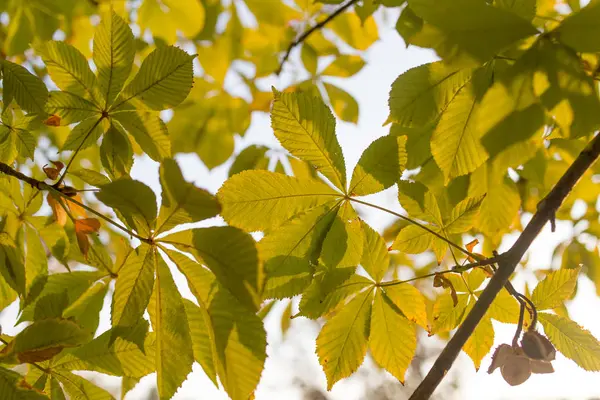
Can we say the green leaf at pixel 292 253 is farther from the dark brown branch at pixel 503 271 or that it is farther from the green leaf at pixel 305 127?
the dark brown branch at pixel 503 271

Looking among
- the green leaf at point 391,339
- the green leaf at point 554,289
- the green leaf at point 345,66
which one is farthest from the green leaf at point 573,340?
the green leaf at point 345,66

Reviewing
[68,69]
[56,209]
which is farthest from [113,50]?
[56,209]

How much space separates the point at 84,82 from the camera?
2.62ft

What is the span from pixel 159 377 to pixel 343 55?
158 cm

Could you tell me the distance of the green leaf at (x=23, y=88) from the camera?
74 centimetres

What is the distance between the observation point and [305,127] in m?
0.75

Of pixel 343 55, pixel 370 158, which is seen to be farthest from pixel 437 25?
pixel 343 55

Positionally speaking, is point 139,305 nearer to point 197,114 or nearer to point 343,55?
point 197,114

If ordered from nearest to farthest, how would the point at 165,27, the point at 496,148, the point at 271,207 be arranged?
the point at 496,148
the point at 271,207
the point at 165,27

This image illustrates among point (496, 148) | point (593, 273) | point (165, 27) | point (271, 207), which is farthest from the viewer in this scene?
point (165, 27)

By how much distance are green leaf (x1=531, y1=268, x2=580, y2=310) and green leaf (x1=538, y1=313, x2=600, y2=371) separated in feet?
0.10

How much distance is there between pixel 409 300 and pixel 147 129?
48 cm

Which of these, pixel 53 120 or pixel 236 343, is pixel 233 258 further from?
pixel 53 120

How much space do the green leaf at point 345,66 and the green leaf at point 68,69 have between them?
128 centimetres
